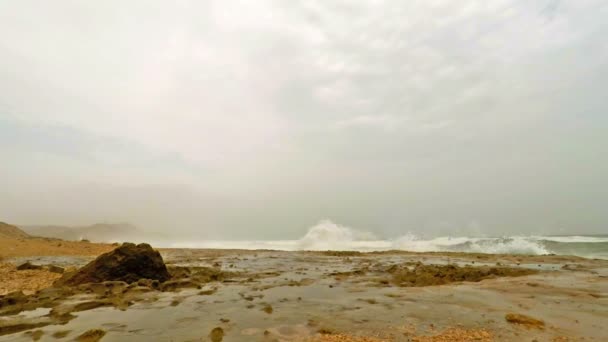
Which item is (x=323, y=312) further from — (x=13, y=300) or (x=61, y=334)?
(x=13, y=300)

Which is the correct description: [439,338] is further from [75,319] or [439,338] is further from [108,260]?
[108,260]

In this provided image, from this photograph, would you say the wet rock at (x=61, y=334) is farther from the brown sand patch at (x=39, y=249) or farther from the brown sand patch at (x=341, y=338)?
the brown sand patch at (x=39, y=249)

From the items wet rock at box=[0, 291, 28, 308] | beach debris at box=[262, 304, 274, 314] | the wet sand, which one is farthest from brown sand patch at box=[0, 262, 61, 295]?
beach debris at box=[262, 304, 274, 314]

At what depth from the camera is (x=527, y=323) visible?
670 cm

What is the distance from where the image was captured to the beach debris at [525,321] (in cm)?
659

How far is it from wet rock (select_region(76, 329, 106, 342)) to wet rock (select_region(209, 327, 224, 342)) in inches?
74.8

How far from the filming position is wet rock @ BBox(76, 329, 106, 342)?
595 centimetres

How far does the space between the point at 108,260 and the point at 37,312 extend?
14.0ft

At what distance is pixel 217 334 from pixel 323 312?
8.52 ft

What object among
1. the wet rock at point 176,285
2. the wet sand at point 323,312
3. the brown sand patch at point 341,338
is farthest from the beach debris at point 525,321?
the wet rock at point 176,285

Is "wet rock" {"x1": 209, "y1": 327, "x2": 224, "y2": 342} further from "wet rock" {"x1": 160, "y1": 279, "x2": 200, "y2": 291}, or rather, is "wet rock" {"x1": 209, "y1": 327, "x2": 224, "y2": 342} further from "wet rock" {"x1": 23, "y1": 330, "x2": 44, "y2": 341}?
"wet rock" {"x1": 160, "y1": 279, "x2": 200, "y2": 291}

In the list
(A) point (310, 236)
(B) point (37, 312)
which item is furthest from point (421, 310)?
(A) point (310, 236)

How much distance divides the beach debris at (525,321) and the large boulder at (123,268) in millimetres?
10971

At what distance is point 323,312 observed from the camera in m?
7.85
